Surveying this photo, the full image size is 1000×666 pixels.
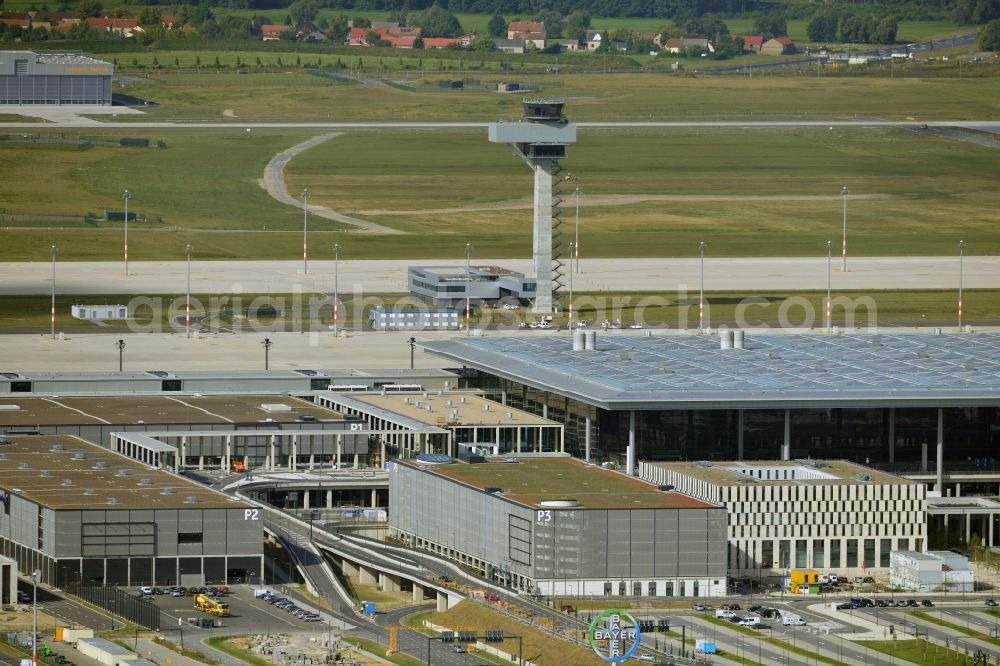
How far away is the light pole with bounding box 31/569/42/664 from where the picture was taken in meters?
89.9

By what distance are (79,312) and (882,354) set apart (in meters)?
65.9

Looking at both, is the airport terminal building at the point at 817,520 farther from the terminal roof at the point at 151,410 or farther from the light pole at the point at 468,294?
the light pole at the point at 468,294

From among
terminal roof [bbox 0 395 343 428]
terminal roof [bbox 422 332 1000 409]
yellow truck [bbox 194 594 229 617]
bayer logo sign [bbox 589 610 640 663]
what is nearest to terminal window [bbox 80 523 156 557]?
yellow truck [bbox 194 594 229 617]

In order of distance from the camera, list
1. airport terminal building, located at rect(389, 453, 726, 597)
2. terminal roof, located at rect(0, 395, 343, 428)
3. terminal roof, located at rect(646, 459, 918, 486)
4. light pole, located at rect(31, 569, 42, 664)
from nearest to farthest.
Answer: light pole, located at rect(31, 569, 42, 664) → airport terminal building, located at rect(389, 453, 726, 597) → terminal roof, located at rect(646, 459, 918, 486) → terminal roof, located at rect(0, 395, 343, 428)

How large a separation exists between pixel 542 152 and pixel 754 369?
62.7 metres

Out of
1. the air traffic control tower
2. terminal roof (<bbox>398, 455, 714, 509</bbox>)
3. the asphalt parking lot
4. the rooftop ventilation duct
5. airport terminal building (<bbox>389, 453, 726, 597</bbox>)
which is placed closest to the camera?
the asphalt parking lot

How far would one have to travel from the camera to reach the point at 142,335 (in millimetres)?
171750

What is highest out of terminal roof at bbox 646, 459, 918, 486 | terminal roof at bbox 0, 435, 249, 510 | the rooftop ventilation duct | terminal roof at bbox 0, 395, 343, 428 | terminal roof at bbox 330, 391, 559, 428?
the rooftop ventilation duct

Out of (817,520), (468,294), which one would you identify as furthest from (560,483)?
(468,294)

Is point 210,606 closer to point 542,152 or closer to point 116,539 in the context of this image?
point 116,539

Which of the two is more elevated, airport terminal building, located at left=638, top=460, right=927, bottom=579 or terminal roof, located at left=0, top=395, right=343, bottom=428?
terminal roof, located at left=0, top=395, right=343, bottom=428

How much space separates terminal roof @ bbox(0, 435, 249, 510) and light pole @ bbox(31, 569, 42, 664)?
13.5 ft

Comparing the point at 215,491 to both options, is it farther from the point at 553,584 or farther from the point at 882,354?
the point at 882,354

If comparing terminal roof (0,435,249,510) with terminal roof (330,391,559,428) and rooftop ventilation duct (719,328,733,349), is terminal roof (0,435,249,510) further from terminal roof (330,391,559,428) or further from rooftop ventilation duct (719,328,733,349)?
rooftop ventilation duct (719,328,733,349)
